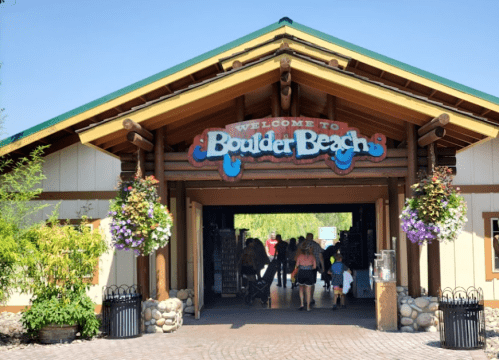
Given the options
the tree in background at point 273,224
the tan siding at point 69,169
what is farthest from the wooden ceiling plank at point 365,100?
the tree in background at point 273,224

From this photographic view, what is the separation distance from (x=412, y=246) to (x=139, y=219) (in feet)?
16.9

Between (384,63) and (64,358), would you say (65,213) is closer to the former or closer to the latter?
(64,358)

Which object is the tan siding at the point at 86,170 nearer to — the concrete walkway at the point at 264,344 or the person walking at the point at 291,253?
the concrete walkway at the point at 264,344

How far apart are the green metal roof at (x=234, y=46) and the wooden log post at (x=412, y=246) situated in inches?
69.8

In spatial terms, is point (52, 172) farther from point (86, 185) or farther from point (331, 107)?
point (331, 107)

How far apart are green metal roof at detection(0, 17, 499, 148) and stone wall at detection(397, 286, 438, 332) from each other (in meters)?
4.51

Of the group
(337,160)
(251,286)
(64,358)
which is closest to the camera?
(64,358)

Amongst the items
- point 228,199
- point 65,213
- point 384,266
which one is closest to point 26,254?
point 65,213

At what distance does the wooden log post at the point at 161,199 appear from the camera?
39.6 feet

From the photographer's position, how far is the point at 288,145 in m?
11.9

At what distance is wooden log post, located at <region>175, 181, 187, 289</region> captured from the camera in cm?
1479

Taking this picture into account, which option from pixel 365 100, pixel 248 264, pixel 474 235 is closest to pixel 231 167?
pixel 365 100

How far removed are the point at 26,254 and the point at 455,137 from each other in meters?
8.36

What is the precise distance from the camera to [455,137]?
40.7ft
